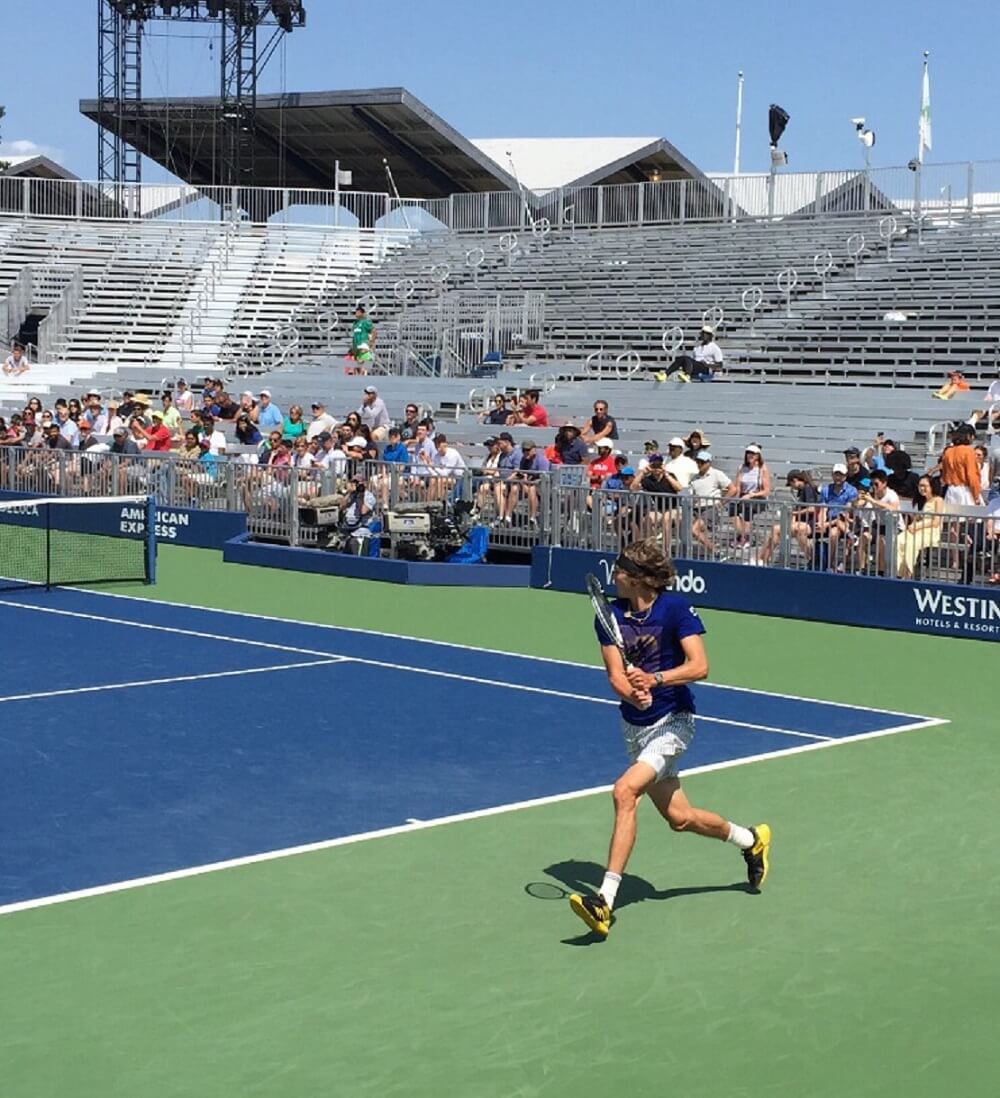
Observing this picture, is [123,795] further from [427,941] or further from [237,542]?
[237,542]

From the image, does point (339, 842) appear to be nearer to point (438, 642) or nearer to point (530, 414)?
point (438, 642)

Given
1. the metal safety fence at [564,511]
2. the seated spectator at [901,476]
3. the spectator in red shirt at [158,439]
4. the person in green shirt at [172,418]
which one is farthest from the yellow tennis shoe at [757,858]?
the person in green shirt at [172,418]

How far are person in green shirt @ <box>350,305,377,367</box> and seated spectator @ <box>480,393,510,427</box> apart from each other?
21.9 ft

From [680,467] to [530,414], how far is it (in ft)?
20.9

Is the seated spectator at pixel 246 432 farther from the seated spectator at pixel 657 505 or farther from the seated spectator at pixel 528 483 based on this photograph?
the seated spectator at pixel 657 505

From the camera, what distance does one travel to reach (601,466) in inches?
892

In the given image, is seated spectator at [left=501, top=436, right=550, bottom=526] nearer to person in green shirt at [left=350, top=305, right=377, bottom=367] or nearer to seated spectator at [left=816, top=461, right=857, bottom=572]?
seated spectator at [left=816, top=461, right=857, bottom=572]

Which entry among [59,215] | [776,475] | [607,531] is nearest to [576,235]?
[59,215]

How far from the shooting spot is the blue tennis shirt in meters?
8.05

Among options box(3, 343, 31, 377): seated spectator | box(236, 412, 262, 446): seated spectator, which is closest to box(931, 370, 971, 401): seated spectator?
box(236, 412, 262, 446): seated spectator

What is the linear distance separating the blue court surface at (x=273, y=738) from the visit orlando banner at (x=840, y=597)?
4.05 meters

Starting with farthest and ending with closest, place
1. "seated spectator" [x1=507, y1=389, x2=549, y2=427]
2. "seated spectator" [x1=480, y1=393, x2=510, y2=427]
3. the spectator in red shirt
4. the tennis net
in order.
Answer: "seated spectator" [x1=480, y1=393, x2=510, y2=427] < the spectator in red shirt < "seated spectator" [x1=507, y1=389, x2=549, y2=427] < the tennis net

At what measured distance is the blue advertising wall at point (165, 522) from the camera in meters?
25.6

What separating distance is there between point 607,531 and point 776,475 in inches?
192
